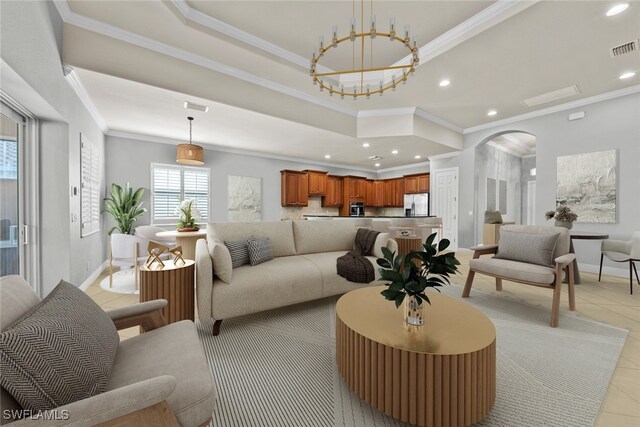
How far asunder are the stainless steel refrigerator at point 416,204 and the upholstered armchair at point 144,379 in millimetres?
7162

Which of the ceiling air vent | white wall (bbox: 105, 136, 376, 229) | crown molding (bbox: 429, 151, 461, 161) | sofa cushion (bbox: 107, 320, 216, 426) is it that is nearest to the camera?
sofa cushion (bbox: 107, 320, 216, 426)

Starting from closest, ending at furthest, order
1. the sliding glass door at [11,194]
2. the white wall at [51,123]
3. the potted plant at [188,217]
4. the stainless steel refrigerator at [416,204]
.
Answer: the white wall at [51,123]
the sliding glass door at [11,194]
the potted plant at [188,217]
the stainless steel refrigerator at [416,204]

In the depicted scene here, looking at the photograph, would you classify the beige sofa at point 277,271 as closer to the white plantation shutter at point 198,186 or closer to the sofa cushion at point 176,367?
the sofa cushion at point 176,367

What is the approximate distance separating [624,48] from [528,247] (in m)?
2.69

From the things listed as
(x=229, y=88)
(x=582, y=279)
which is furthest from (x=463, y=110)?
(x=229, y=88)

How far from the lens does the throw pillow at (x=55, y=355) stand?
0.72 metres

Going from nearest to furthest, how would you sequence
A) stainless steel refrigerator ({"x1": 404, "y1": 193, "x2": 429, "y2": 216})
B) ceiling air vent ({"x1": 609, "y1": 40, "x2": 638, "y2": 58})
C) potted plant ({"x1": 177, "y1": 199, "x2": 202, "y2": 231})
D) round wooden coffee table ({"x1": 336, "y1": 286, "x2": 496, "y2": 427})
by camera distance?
round wooden coffee table ({"x1": 336, "y1": 286, "x2": 496, "y2": 427}), ceiling air vent ({"x1": 609, "y1": 40, "x2": 638, "y2": 58}), potted plant ({"x1": 177, "y1": 199, "x2": 202, "y2": 231}), stainless steel refrigerator ({"x1": 404, "y1": 193, "x2": 429, "y2": 216})

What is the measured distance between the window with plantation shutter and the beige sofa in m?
3.62

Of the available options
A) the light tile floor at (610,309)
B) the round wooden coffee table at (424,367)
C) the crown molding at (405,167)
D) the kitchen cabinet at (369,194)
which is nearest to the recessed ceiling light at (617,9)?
the light tile floor at (610,309)

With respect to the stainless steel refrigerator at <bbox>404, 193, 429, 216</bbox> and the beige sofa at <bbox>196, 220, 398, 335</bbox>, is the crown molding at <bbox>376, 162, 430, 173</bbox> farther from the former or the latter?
the beige sofa at <bbox>196, 220, 398, 335</bbox>

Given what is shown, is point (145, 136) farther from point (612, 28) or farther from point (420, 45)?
point (612, 28)

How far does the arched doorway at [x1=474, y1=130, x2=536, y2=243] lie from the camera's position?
6273mm

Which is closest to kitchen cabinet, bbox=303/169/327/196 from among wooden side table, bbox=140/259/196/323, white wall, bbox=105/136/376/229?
white wall, bbox=105/136/376/229

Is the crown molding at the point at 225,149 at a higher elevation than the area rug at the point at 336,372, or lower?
higher
